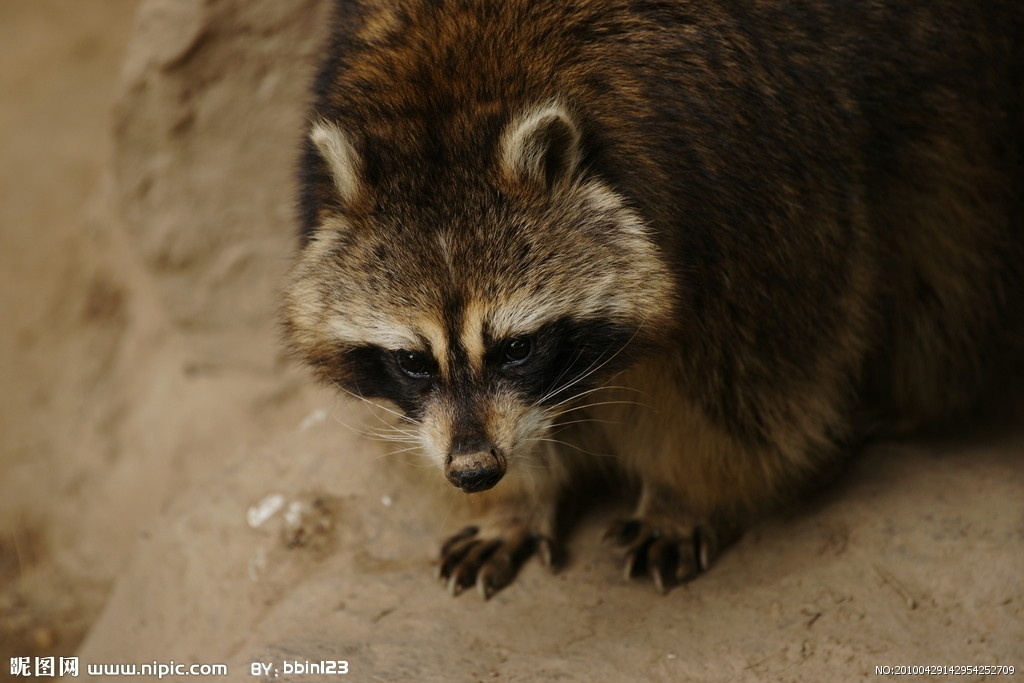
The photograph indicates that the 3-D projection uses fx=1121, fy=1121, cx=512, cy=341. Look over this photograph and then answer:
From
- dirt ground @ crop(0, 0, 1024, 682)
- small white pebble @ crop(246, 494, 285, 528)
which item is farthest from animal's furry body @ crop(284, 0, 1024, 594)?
small white pebble @ crop(246, 494, 285, 528)

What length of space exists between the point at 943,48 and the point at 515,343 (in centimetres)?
173

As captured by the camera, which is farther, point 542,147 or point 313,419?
point 313,419

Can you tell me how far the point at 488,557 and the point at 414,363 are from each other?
98 centimetres

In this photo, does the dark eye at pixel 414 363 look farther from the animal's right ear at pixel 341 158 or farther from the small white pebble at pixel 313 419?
the small white pebble at pixel 313 419

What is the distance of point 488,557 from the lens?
3.60 m

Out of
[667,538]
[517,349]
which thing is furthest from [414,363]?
[667,538]

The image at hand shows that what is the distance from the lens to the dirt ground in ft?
10.5

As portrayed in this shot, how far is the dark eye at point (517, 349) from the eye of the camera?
2.78 metres

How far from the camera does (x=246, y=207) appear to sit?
196 inches

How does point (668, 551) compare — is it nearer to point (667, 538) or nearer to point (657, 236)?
point (667, 538)

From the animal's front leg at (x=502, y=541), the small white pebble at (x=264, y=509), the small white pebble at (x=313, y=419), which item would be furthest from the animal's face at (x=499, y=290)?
the small white pebble at (x=313, y=419)

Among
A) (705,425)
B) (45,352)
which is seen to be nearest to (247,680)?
(705,425)

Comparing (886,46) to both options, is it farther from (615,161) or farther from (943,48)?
(615,161)

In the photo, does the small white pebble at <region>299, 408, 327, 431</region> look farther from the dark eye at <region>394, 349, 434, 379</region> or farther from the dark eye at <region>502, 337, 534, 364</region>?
the dark eye at <region>502, 337, 534, 364</region>
